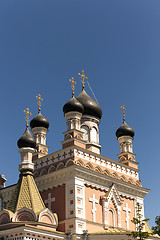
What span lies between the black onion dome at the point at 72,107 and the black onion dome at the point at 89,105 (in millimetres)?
1624

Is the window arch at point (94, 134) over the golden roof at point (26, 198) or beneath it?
over

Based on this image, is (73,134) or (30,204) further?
(73,134)

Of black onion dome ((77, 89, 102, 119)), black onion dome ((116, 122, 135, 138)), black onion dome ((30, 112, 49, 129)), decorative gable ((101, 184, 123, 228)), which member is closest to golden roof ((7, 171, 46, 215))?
decorative gable ((101, 184, 123, 228))

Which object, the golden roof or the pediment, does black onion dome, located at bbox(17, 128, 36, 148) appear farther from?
the pediment

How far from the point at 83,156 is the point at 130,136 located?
447cm

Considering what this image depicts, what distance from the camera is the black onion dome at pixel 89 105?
2142cm

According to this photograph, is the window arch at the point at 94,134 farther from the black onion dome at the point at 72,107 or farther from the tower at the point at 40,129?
the tower at the point at 40,129

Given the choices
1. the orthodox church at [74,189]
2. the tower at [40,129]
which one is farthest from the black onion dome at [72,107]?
the tower at [40,129]

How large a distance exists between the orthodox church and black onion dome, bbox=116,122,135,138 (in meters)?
0.74

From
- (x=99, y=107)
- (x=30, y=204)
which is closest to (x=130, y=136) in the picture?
(x=99, y=107)

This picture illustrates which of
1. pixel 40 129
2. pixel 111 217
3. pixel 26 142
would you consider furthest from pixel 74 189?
pixel 40 129

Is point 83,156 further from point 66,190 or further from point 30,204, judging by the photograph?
point 30,204

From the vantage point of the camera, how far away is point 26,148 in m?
18.6

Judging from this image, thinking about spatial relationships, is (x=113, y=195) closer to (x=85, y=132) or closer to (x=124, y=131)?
(x=85, y=132)
